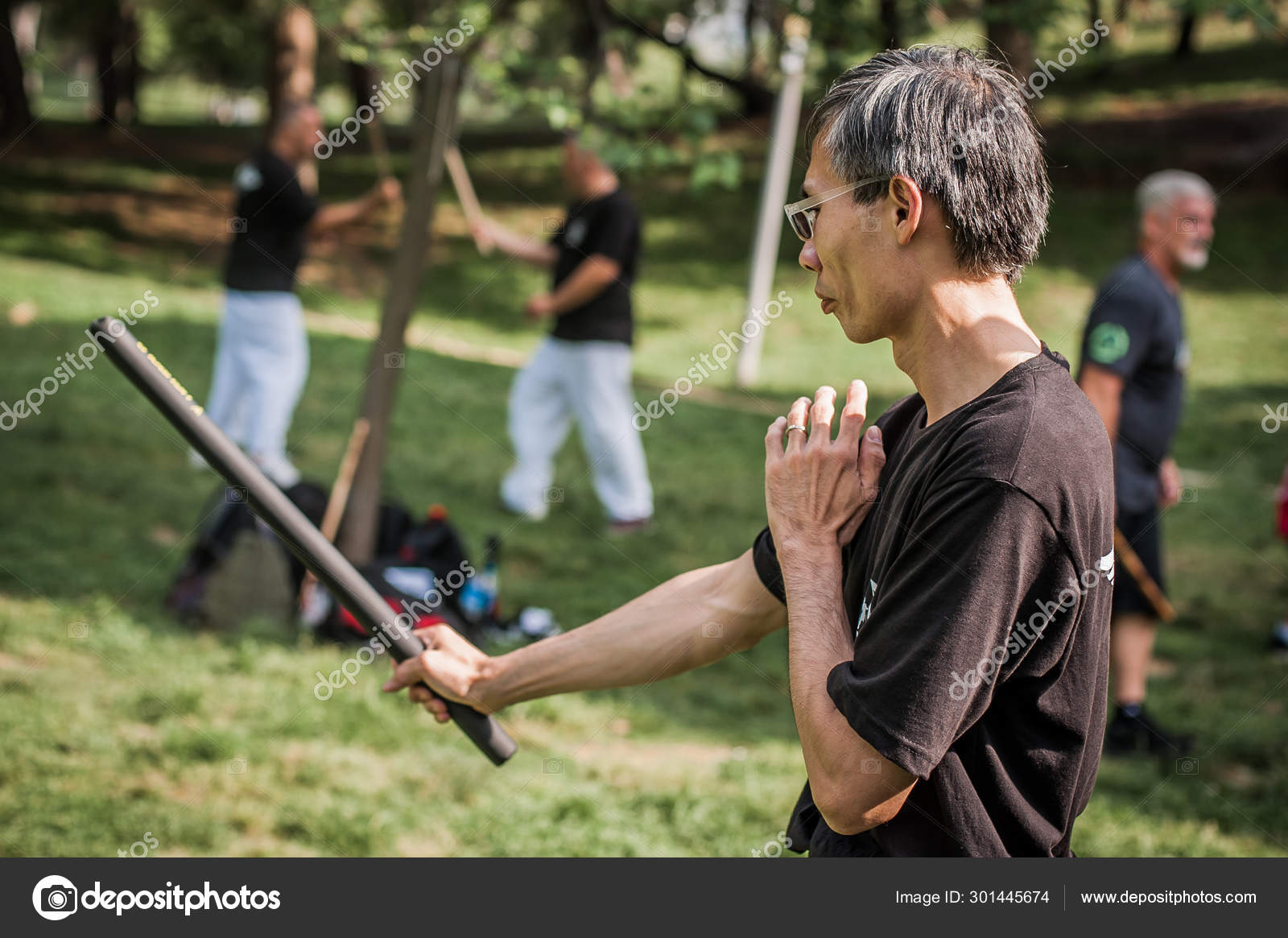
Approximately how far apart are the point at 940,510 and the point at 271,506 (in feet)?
4.07

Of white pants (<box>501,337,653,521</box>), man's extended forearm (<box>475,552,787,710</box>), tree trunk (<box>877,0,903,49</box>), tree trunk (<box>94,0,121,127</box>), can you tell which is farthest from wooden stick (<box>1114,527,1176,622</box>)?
tree trunk (<box>94,0,121,127</box>)

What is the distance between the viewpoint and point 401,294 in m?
5.56

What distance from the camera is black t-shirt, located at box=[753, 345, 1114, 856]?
1.49m

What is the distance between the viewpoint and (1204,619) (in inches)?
268

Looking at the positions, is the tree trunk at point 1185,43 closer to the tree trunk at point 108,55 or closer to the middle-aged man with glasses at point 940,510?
the tree trunk at point 108,55

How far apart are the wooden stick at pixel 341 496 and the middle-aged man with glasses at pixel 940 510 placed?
4.03 meters

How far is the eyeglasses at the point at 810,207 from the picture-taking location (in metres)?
1.71

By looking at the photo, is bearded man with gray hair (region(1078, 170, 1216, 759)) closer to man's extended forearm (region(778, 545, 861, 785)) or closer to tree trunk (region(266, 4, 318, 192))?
man's extended forearm (region(778, 545, 861, 785))

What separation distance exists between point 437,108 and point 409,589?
84.6 inches

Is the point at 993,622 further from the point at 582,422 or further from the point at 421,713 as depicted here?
the point at 582,422

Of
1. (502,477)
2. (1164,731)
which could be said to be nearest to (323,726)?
(1164,731)

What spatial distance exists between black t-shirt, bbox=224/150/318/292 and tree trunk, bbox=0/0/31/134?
50.2ft

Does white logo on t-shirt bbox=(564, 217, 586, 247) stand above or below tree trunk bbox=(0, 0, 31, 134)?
above

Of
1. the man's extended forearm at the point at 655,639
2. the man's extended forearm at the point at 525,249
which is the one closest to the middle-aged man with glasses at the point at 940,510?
the man's extended forearm at the point at 655,639
